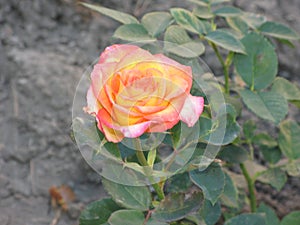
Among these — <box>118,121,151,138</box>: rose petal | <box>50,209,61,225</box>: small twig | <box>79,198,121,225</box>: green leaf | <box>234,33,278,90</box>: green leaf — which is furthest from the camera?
<box>50,209,61,225</box>: small twig

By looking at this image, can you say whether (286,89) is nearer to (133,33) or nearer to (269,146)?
(269,146)

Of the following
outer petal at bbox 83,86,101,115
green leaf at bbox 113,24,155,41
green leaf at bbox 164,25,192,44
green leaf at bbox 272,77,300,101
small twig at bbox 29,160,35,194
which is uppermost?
outer petal at bbox 83,86,101,115

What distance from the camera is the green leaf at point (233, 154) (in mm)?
1303

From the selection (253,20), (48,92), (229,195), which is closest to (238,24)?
(253,20)

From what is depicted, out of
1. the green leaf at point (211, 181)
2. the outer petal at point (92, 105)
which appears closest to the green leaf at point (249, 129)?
the green leaf at point (211, 181)

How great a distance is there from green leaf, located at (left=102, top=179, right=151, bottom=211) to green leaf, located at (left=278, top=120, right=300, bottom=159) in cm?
42

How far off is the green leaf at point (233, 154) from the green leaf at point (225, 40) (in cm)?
20

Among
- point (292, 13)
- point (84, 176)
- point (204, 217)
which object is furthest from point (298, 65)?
point (204, 217)

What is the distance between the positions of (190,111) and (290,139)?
1.71 feet

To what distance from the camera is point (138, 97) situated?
0.88m

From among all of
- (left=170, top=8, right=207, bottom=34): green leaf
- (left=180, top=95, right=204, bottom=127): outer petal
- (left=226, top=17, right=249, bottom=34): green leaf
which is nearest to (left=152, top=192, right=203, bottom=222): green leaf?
(left=180, top=95, right=204, bottom=127): outer petal

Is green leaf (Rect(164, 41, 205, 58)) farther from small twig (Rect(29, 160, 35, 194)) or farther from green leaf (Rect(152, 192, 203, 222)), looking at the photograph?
small twig (Rect(29, 160, 35, 194))

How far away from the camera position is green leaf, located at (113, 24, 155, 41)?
120 centimetres

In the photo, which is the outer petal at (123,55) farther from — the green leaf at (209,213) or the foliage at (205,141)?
the green leaf at (209,213)
